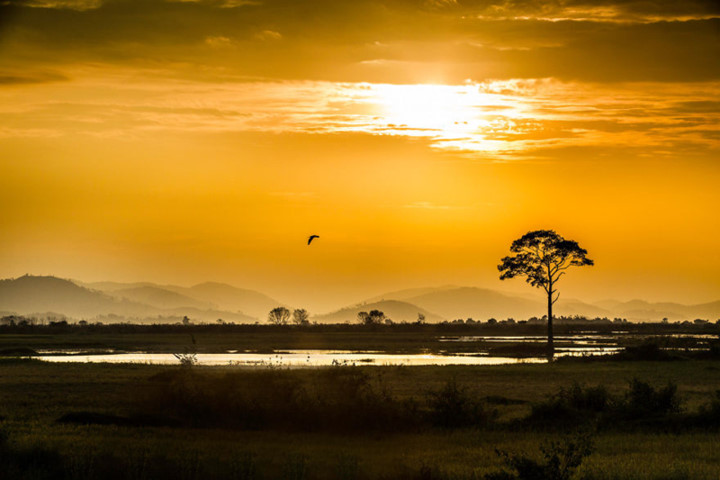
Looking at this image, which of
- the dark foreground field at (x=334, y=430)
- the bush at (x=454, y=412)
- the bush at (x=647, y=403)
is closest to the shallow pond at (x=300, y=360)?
the dark foreground field at (x=334, y=430)

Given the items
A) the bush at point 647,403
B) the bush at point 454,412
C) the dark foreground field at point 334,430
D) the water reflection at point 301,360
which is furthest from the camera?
the water reflection at point 301,360

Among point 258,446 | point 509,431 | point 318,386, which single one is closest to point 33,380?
point 318,386

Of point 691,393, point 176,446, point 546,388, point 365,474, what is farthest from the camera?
point 546,388

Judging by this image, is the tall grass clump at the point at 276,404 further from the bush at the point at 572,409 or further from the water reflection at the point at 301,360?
the water reflection at the point at 301,360

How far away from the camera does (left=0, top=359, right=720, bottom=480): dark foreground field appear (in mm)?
20328

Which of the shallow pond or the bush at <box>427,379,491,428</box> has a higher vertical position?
the shallow pond

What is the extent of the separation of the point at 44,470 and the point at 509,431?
14060 mm

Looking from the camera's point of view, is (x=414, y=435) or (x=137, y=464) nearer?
(x=137, y=464)

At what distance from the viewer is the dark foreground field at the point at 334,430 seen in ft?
66.7

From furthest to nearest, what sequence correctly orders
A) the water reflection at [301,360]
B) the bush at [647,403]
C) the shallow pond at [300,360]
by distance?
1. the shallow pond at [300,360]
2. the water reflection at [301,360]
3. the bush at [647,403]

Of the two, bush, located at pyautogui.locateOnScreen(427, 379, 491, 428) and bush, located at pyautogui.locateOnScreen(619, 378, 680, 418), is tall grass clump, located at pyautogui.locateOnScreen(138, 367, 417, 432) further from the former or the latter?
bush, located at pyautogui.locateOnScreen(619, 378, 680, 418)

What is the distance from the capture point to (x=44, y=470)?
20.2 metres

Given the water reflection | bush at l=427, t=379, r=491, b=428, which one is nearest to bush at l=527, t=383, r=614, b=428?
bush at l=427, t=379, r=491, b=428

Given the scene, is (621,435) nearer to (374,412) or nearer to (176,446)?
(374,412)
